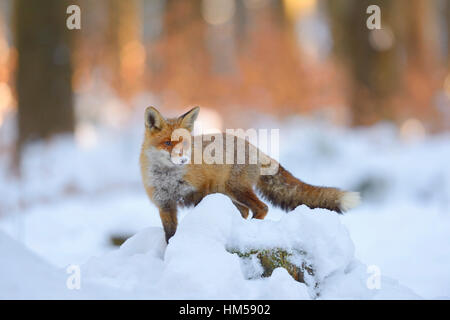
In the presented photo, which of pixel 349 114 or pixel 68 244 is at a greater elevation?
pixel 349 114

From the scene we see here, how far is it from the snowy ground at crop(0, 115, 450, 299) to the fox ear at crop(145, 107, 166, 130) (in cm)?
95

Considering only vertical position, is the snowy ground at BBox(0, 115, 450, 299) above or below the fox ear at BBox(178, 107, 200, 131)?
below

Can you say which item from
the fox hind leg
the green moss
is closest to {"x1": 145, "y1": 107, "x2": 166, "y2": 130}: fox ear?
the fox hind leg

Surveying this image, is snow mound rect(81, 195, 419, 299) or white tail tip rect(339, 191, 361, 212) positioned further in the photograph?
white tail tip rect(339, 191, 361, 212)

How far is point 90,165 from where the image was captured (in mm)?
11828

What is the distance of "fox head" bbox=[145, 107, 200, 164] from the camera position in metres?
4.23

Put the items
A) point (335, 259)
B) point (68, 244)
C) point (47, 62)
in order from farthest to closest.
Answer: point (47, 62)
point (68, 244)
point (335, 259)

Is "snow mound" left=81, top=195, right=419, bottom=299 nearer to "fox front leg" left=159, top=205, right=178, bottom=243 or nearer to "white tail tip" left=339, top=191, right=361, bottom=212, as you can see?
"fox front leg" left=159, top=205, right=178, bottom=243

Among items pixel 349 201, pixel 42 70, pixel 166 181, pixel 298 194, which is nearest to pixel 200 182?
pixel 166 181

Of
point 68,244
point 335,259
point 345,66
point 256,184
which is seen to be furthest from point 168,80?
point 335,259

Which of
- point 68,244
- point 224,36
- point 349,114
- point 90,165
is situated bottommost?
point 68,244
